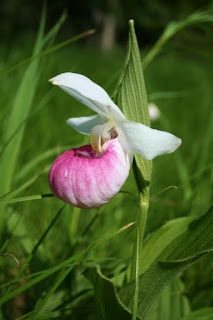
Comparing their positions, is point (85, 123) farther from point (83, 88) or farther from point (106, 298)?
point (106, 298)

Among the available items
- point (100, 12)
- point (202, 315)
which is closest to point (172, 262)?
point (202, 315)

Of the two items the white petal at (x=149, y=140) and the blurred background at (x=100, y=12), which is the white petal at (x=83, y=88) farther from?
the blurred background at (x=100, y=12)

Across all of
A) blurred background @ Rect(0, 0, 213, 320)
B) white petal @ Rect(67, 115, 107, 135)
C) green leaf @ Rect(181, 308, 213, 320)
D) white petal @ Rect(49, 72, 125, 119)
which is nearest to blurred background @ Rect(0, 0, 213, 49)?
blurred background @ Rect(0, 0, 213, 320)

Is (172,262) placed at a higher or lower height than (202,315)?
higher

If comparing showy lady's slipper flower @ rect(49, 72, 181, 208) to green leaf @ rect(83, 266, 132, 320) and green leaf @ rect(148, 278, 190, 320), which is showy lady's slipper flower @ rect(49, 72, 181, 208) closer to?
green leaf @ rect(83, 266, 132, 320)

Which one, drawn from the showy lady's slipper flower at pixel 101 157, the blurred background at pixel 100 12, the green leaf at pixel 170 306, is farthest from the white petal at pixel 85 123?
the blurred background at pixel 100 12

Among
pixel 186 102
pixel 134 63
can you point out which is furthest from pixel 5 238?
pixel 186 102
